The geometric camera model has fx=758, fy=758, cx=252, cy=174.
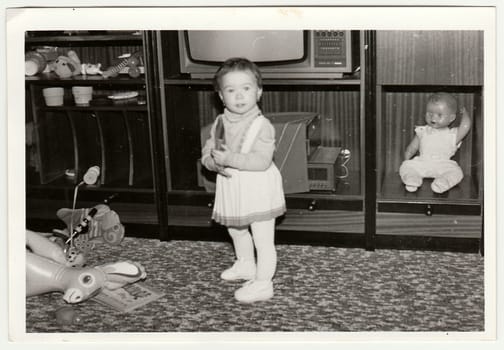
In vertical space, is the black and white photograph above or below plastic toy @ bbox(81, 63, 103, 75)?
below

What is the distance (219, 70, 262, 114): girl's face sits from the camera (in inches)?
85.1

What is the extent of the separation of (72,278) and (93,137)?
966 millimetres

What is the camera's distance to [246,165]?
2201 millimetres

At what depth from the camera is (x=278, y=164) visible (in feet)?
8.77

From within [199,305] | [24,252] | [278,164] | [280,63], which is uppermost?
[280,63]

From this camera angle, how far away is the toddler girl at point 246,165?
2.18m

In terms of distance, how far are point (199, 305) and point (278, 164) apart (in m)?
0.62

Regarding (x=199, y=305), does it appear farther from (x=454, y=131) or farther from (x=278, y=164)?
(x=454, y=131)

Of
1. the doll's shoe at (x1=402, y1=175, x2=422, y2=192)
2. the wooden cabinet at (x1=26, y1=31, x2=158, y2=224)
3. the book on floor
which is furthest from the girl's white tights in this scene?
the doll's shoe at (x1=402, y1=175, x2=422, y2=192)

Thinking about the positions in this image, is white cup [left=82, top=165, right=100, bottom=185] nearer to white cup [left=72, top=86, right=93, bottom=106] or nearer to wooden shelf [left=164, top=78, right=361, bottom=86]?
white cup [left=72, top=86, right=93, bottom=106]

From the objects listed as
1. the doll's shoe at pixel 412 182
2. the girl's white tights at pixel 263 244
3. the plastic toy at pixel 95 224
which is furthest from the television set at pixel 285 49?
the plastic toy at pixel 95 224

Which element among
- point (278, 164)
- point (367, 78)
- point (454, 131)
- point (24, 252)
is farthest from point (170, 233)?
point (454, 131)

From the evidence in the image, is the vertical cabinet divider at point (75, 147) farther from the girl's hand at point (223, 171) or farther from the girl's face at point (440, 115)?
the girl's face at point (440, 115)

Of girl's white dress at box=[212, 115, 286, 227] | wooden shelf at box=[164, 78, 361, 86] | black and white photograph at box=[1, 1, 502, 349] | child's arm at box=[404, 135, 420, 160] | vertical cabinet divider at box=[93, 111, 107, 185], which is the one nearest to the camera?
black and white photograph at box=[1, 1, 502, 349]
